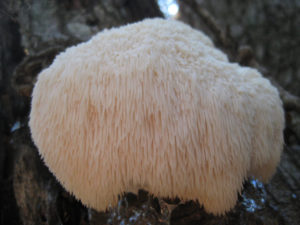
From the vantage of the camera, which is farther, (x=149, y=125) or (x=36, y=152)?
(x=36, y=152)

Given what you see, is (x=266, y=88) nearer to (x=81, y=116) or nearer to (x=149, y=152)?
(x=149, y=152)

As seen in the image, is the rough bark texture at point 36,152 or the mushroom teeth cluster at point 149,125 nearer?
the mushroom teeth cluster at point 149,125

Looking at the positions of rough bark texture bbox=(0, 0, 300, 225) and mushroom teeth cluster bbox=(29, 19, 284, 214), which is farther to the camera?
rough bark texture bbox=(0, 0, 300, 225)

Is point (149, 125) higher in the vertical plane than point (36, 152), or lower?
higher

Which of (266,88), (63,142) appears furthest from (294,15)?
(63,142)
